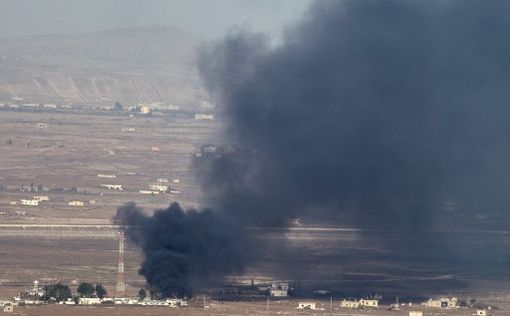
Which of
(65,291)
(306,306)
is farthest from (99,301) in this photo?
(306,306)

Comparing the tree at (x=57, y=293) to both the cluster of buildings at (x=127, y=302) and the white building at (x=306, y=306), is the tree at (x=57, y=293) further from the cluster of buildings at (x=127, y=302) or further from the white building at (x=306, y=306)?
the white building at (x=306, y=306)

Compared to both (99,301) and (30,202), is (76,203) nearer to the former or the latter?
(30,202)

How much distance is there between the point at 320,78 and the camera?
80.9 meters

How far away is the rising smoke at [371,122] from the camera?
77.9 metres

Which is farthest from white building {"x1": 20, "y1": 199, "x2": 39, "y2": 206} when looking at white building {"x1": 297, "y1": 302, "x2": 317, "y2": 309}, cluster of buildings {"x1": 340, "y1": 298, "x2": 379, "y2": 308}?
white building {"x1": 297, "y1": 302, "x2": 317, "y2": 309}

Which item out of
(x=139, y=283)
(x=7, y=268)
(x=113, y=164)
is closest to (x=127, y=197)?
(x=113, y=164)

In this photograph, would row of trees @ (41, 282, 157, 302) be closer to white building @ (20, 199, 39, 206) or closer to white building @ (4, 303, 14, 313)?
white building @ (4, 303, 14, 313)

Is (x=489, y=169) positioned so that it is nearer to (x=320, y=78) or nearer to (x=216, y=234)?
(x=320, y=78)

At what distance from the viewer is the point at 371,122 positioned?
79188 millimetres

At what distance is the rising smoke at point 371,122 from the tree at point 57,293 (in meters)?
6.61

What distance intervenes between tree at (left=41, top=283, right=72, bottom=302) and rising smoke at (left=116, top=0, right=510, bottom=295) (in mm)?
6609

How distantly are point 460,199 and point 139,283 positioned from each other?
1766 centimetres

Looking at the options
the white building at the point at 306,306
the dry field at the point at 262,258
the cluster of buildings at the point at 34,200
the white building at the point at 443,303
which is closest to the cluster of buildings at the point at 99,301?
the dry field at the point at 262,258

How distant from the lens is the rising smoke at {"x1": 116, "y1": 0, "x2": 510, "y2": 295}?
77.9 metres
